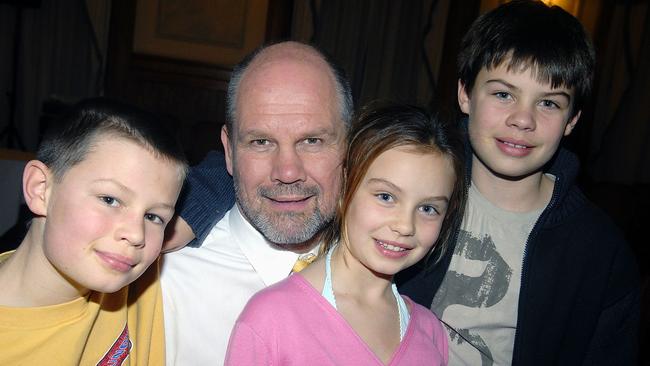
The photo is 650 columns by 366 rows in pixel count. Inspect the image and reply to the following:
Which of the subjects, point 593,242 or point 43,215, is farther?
point 593,242

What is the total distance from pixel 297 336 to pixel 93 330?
1.62 feet

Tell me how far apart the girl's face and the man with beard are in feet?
0.75

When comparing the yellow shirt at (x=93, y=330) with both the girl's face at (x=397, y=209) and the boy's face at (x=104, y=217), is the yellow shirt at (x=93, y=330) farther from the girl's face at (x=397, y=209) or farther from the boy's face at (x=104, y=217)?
the girl's face at (x=397, y=209)

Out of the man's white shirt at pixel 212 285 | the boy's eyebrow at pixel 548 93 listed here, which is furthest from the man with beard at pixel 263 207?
the boy's eyebrow at pixel 548 93

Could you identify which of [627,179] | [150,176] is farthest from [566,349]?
[627,179]

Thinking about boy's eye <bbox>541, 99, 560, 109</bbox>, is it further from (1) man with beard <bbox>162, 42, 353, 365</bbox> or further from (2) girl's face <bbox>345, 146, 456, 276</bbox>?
(1) man with beard <bbox>162, 42, 353, 365</bbox>

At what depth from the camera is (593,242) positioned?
174 centimetres

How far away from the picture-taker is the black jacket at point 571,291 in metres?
1.71

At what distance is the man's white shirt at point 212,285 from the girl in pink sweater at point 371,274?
0.22m

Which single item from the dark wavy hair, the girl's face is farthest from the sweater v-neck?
the dark wavy hair

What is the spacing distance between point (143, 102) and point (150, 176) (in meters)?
5.28

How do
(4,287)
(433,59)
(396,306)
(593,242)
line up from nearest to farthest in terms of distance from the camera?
(4,287)
(396,306)
(593,242)
(433,59)

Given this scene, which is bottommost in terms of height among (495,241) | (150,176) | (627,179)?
(627,179)

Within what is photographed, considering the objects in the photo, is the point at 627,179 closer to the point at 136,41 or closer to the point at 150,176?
the point at 136,41
